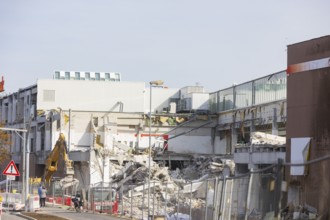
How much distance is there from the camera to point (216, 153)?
83.7 metres

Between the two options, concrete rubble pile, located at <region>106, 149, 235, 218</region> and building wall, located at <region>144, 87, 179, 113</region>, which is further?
building wall, located at <region>144, 87, 179, 113</region>

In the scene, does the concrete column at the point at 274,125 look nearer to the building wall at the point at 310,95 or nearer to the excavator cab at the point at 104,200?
the building wall at the point at 310,95

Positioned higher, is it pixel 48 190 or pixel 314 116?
pixel 314 116

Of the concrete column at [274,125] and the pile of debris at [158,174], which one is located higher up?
the concrete column at [274,125]

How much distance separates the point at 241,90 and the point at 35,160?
26.3 metres

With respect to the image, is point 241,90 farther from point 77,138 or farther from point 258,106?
point 77,138

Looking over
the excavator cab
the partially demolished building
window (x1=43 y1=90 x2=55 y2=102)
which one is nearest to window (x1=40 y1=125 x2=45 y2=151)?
the partially demolished building

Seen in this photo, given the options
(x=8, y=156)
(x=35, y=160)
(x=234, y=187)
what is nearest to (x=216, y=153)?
(x=35, y=160)

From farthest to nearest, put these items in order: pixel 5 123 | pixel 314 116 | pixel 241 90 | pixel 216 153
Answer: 1. pixel 5 123
2. pixel 216 153
3. pixel 241 90
4. pixel 314 116

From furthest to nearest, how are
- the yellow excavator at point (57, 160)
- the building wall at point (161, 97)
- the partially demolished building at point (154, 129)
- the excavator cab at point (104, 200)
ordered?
1. the building wall at point (161, 97)
2. the yellow excavator at point (57, 160)
3. the partially demolished building at point (154, 129)
4. the excavator cab at point (104, 200)

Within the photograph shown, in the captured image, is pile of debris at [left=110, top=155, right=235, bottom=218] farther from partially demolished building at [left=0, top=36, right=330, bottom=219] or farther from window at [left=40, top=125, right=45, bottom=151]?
window at [left=40, top=125, right=45, bottom=151]

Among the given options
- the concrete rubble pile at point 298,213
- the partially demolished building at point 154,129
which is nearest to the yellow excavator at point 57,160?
the partially demolished building at point 154,129

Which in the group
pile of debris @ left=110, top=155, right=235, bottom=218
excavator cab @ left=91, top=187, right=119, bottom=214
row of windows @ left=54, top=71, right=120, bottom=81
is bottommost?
excavator cab @ left=91, top=187, right=119, bottom=214

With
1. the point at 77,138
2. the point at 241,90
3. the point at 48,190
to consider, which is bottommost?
the point at 48,190
